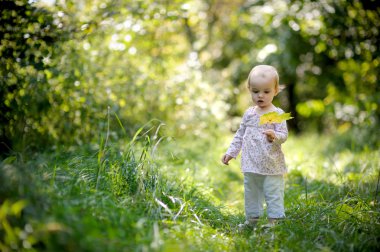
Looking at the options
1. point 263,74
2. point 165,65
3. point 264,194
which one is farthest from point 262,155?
point 165,65

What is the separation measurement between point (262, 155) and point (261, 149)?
0.16 ft

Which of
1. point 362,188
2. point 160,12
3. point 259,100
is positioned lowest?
point 362,188

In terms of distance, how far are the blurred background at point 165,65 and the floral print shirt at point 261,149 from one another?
80.2 inches

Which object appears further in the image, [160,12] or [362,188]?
[160,12]

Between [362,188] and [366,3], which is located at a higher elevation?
[366,3]

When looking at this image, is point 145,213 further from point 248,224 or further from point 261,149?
point 261,149

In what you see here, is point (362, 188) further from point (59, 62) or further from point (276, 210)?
point (59, 62)

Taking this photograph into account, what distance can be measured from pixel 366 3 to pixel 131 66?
4066mm

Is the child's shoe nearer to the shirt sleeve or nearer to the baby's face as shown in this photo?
the shirt sleeve

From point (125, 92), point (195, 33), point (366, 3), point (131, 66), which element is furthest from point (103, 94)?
point (195, 33)

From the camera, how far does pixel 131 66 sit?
6348 mm

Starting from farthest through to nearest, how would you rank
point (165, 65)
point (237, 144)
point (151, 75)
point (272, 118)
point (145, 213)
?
point (165, 65) → point (151, 75) → point (237, 144) → point (272, 118) → point (145, 213)

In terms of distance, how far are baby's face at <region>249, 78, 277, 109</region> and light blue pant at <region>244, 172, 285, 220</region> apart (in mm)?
599

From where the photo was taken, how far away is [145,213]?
2799mm
